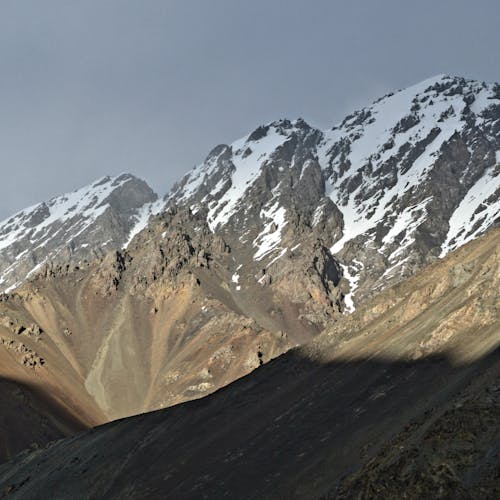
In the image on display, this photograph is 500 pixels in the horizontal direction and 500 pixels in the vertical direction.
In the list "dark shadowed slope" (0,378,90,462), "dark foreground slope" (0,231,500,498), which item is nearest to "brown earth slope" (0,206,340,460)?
"dark shadowed slope" (0,378,90,462)

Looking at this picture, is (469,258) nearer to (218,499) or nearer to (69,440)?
(218,499)

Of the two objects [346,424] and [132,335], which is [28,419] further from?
[346,424]

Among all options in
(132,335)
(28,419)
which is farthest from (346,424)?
(132,335)

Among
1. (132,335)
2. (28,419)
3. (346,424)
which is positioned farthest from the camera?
(132,335)

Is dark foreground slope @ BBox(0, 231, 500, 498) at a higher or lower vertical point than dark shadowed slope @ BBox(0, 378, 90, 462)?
lower

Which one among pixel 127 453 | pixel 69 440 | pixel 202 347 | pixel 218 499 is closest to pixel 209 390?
pixel 202 347

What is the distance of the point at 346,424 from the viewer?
1863 inches

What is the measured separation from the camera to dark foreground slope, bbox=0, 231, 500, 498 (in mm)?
27984

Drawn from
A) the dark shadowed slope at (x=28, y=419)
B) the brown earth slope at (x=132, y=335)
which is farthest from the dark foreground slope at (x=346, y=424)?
the brown earth slope at (x=132, y=335)

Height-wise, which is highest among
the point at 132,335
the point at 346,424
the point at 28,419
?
the point at 132,335

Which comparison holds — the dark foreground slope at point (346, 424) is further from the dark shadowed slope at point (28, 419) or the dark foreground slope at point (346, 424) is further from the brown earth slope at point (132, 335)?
the brown earth slope at point (132, 335)

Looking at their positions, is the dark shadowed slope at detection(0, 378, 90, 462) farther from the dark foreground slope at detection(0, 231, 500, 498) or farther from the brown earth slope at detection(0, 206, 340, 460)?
the dark foreground slope at detection(0, 231, 500, 498)

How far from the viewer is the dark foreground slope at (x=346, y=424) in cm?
2798

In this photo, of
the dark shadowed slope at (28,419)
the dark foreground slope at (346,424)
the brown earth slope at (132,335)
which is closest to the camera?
the dark foreground slope at (346,424)
